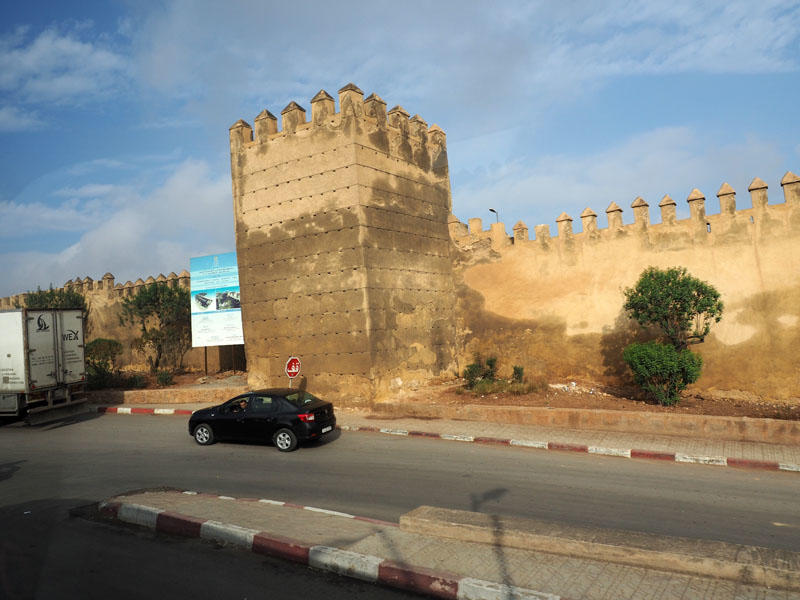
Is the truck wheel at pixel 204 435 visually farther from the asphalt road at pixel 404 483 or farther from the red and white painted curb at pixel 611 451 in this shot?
the red and white painted curb at pixel 611 451

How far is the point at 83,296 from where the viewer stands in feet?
93.2

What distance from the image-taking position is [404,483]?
30.1 feet

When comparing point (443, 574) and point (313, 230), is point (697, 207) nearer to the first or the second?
point (313, 230)

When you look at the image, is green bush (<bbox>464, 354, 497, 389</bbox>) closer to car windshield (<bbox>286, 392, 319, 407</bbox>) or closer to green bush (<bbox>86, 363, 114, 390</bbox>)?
car windshield (<bbox>286, 392, 319, 407</bbox>)

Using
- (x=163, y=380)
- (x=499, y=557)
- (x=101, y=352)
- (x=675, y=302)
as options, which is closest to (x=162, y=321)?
(x=101, y=352)

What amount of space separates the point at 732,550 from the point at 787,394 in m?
11.9

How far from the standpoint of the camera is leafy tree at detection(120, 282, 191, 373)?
24406 millimetres

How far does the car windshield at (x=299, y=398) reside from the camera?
12216 millimetres

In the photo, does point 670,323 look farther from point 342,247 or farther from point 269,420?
point 269,420

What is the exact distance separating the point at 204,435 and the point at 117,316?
1731cm

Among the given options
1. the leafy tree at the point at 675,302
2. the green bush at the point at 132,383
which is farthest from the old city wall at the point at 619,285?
the green bush at the point at 132,383

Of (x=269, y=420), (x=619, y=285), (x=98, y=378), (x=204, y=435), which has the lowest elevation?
(x=204, y=435)

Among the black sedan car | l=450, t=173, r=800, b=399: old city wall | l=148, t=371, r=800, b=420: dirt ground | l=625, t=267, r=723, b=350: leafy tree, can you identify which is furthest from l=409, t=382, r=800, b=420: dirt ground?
the black sedan car

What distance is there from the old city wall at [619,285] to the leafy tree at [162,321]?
13.0 metres
